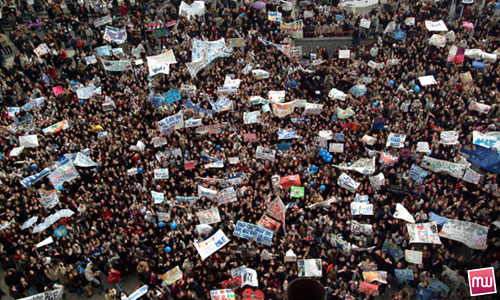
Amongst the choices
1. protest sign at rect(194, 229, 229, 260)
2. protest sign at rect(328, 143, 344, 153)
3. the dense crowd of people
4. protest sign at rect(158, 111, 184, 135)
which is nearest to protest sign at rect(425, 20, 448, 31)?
the dense crowd of people

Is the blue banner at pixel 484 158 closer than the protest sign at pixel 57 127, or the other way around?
the blue banner at pixel 484 158

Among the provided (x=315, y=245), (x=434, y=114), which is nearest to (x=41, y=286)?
(x=315, y=245)

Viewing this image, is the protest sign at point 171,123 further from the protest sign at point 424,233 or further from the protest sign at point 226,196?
the protest sign at point 424,233

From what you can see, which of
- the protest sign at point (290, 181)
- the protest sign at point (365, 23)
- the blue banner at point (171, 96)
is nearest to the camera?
the protest sign at point (290, 181)

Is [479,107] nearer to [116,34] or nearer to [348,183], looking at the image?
[348,183]

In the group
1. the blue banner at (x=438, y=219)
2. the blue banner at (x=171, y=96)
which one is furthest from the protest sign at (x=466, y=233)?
the blue banner at (x=171, y=96)
